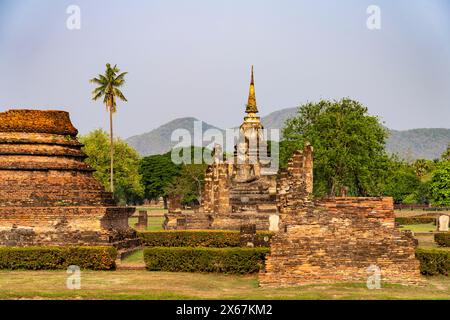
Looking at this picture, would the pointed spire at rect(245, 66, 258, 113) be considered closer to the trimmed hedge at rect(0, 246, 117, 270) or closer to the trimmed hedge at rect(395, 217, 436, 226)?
the trimmed hedge at rect(395, 217, 436, 226)

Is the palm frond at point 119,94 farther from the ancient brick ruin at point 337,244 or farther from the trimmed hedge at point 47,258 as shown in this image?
the ancient brick ruin at point 337,244

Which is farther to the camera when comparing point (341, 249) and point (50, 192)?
point (50, 192)

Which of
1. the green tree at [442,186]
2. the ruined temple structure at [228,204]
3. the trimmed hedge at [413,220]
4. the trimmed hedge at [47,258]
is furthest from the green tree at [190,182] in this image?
the trimmed hedge at [47,258]

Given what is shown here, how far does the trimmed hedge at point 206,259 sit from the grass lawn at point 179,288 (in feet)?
1.49

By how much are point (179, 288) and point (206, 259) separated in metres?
4.38

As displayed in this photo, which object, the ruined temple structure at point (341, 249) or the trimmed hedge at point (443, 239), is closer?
the ruined temple structure at point (341, 249)

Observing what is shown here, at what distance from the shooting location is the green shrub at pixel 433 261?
23312mm

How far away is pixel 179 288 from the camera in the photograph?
20.2m

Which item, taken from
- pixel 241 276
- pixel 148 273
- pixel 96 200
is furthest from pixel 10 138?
pixel 241 276

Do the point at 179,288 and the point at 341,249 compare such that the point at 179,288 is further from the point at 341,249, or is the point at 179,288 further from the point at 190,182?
the point at 190,182

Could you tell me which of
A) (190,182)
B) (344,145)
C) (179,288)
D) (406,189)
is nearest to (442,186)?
(344,145)

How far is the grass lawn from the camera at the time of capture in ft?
59.7
